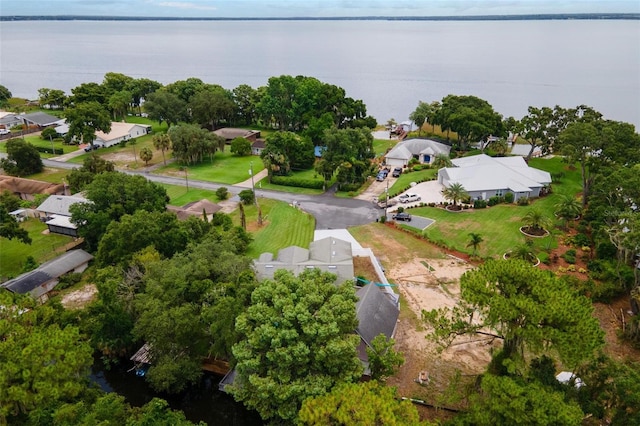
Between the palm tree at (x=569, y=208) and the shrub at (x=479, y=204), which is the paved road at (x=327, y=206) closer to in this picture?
the shrub at (x=479, y=204)

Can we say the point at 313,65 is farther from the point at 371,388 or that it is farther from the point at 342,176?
the point at 371,388

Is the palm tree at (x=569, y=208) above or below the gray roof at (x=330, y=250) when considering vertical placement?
above

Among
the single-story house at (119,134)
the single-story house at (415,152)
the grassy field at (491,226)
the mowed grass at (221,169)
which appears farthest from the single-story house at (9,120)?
the grassy field at (491,226)

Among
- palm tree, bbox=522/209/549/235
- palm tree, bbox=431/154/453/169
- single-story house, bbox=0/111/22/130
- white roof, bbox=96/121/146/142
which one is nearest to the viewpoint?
palm tree, bbox=522/209/549/235

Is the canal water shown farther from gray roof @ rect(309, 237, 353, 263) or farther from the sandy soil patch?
gray roof @ rect(309, 237, 353, 263)

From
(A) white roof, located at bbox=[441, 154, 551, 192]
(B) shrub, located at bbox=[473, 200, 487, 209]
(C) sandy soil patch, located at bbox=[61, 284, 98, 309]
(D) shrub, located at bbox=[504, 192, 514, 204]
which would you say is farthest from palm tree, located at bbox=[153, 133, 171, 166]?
(D) shrub, located at bbox=[504, 192, 514, 204]

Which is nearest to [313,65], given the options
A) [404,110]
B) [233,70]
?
[233,70]

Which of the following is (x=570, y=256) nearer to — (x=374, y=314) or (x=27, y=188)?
(x=374, y=314)
